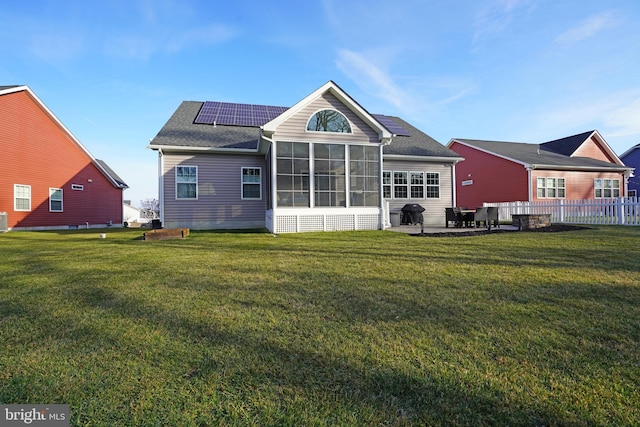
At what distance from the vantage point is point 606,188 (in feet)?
74.0

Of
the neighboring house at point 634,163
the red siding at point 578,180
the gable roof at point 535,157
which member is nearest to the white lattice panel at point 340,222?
the gable roof at point 535,157

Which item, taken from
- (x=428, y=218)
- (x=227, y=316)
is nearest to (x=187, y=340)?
(x=227, y=316)

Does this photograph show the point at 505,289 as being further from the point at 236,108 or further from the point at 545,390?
the point at 236,108

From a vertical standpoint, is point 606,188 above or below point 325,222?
above

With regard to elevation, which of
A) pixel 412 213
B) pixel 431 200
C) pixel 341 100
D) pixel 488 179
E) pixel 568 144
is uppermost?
pixel 568 144

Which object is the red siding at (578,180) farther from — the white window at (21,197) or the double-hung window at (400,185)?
the white window at (21,197)

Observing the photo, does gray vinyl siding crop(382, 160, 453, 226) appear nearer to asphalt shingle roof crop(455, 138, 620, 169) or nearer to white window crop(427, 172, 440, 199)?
white window crop(427, 172, 440, 199)

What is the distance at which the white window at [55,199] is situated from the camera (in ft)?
57.3

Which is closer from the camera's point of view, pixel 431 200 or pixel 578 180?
pixel 431 200

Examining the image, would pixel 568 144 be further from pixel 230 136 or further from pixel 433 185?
pixel 230 136

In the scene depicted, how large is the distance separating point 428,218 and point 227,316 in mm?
14567

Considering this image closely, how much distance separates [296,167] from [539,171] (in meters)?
18.8

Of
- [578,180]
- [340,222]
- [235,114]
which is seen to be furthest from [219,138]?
[578,180]

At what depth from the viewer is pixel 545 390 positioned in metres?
1.90
